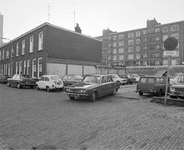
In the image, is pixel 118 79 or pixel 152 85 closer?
pixel 152 85

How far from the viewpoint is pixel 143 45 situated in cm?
6844

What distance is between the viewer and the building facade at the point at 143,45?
62.3m

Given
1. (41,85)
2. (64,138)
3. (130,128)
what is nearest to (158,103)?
(130,128)

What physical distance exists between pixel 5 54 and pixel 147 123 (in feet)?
129

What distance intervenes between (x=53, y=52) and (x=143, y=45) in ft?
175

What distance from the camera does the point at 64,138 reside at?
4285 mm

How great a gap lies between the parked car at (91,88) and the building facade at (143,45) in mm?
54420

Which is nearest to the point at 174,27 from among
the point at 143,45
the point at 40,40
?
the point at 143,45

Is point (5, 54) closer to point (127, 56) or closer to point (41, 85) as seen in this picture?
point (41, 85)

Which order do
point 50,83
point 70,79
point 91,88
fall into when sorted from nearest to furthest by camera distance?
point 91,88 → point 50,83 → point 70,79

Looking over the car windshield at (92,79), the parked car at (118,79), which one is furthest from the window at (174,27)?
the car windshield at (92,79)

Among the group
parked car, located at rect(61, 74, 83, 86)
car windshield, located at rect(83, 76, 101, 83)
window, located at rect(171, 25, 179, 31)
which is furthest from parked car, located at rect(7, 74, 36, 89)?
window, located at rect(171, 25, 179, 31)

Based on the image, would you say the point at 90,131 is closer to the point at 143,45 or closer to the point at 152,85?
the point at 152,85

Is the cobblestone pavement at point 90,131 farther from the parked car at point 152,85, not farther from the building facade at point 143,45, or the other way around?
the building facade at point 143,45
